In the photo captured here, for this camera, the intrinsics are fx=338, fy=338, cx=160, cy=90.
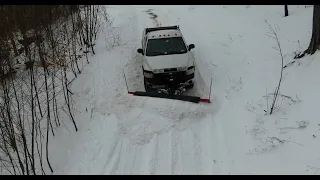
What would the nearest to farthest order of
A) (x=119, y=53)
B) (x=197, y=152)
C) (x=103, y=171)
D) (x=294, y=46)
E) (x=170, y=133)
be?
1. (x=103, y=171)
2. (x=197, y=152)
3. (x=170, y=133)
4. (x=294, y=46)
5. (x=119, y=53)

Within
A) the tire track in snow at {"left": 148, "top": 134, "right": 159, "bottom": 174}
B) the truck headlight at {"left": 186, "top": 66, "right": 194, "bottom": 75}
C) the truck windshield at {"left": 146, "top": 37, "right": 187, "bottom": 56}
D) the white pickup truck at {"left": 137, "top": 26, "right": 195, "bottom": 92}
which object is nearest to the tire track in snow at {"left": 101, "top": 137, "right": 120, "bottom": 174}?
the tire track in snow at {"left": 148, "top": 134, "right": 159, "bottom": 174}

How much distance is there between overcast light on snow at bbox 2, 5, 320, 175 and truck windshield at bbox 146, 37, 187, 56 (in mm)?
1318

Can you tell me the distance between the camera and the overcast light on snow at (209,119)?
832cm

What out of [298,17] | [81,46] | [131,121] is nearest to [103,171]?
[131,121]

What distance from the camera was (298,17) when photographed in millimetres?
15039

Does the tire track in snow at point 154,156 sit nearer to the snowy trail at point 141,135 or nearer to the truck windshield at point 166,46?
the snowy trail at point 141,135

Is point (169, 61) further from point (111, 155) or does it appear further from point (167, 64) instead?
point (111, 155)

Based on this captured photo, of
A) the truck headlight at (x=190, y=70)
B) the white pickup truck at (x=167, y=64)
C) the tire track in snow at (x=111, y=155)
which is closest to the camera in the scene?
the tire track in snow at (x=111, y=155)

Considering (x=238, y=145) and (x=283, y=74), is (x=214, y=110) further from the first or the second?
(x=283, y=74)

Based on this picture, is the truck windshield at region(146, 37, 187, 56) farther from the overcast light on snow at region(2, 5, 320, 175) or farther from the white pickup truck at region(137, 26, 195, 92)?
the overcast light on snow at region(2, 5, 320, 175)

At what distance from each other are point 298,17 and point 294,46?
3.29 metres

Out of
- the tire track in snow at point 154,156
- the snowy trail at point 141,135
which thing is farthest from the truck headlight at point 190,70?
the tire track in snow at point 154,156

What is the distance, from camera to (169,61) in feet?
37.2

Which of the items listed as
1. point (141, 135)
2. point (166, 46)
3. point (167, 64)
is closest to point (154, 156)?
point (141, 135)
